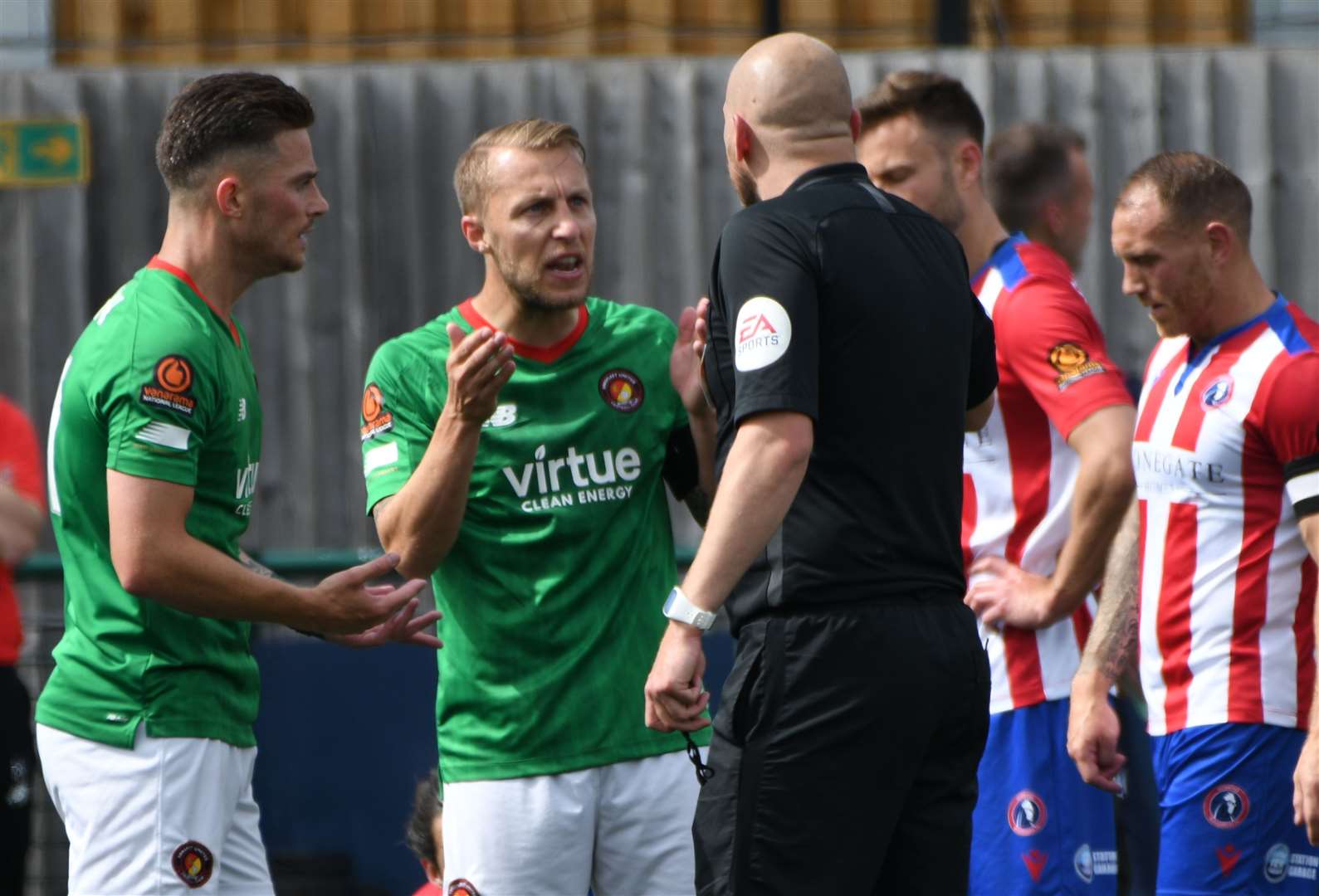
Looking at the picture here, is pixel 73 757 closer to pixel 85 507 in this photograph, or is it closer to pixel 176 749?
pixel 176 749

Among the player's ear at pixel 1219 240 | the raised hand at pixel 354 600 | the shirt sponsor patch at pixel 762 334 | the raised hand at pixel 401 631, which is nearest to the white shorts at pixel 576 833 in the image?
the raised hand at pixel 401 631

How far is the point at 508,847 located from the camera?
397 centimetres

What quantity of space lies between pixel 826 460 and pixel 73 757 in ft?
5.57

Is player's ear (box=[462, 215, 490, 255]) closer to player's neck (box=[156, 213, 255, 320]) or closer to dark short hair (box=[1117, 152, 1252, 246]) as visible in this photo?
player's neck (box=[156, 213, 255, 320])

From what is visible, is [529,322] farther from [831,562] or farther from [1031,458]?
[1031,458]

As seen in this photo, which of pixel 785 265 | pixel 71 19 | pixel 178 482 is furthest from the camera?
pixel 71 19

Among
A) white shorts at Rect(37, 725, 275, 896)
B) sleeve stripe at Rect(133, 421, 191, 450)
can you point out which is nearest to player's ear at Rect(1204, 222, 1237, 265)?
sleeve stripe at Rect(133, 421, 191, 450)

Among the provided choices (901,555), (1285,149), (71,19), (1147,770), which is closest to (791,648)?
(901,555)

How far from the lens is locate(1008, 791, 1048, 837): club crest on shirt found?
4477 millimetres

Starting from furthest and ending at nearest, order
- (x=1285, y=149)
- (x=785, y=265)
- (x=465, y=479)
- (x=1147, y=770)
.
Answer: (x=1285, y=149), (x=1147, y=770), (x=465, y=479), (x=785, y=265)

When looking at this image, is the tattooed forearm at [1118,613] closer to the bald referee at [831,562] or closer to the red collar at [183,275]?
the bald referee at [831,562]

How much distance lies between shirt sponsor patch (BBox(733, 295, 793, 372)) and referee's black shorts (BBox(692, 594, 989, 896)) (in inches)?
18.8

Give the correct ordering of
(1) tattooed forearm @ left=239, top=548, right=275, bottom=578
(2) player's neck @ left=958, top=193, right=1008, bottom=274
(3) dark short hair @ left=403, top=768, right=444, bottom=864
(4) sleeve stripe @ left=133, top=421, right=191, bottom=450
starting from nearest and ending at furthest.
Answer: (4) sleeve stripe @ left=133, top=421, right=191, bottom=450, (1) tattooed forearm @ left=239, top=548, right=275, bottom=578, (2) player's neck @ left=958, top=193, right=1008, bottom=274, (3) dark short hair @ left=403, top=768, right=444, bottom=864

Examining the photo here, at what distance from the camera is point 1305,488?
403 cm
